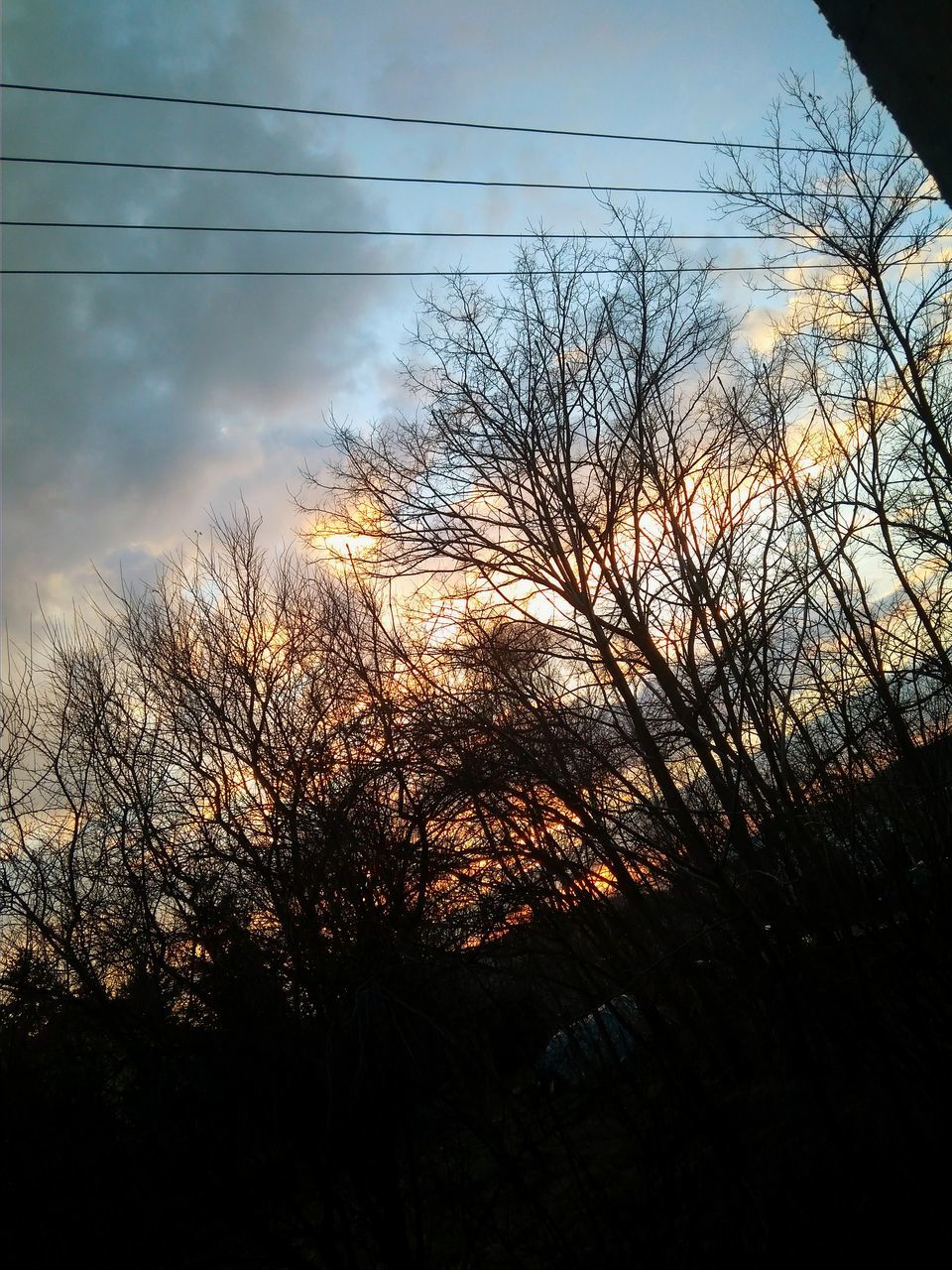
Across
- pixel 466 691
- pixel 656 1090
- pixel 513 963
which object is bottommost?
pixel 656 1090

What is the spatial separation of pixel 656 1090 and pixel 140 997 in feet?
14.5

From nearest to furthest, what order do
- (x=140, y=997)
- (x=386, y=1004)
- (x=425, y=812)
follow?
(x=386, y=1004) → (x=425, y=812) → (x=140, y=997)

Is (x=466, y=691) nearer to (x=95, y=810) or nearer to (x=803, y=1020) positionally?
(x=803, y=1020)

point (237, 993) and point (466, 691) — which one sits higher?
point (466, 691)

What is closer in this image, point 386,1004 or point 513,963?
point 386,1004

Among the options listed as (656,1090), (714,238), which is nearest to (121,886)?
(656,1090)

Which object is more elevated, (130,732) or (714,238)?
(714,238)

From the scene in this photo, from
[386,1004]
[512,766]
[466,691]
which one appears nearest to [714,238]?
[466,691]

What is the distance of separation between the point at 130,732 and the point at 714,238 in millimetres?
9833

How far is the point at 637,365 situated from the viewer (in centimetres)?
972

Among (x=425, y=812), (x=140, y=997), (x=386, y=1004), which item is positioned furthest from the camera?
(x=140, y=997)

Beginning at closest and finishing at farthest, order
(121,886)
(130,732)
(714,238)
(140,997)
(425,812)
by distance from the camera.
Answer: (425,812), (140,997), (121,886), (714,238), (130,732)

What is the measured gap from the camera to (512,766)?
5258mm

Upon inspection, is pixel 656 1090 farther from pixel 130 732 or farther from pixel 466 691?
pixel 130 732
